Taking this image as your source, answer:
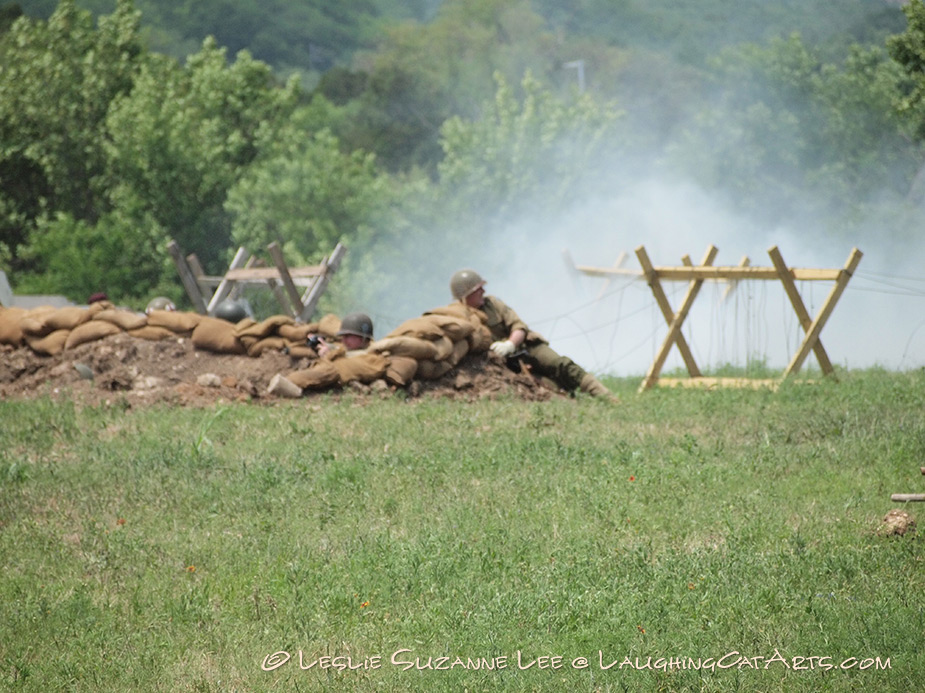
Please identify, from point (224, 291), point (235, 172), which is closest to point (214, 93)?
point (235, 172)

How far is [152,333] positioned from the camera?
47.2 ft

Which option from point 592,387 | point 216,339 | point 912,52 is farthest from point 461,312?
point 912,52

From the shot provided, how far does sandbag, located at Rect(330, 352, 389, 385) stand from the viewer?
13.0 metres

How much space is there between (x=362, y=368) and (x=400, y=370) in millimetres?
409

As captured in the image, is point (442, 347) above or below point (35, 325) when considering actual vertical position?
above

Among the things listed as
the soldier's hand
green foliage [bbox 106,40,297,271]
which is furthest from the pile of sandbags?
green foliage [bbox 106,40,297,271]

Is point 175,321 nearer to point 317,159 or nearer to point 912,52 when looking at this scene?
point 912,52

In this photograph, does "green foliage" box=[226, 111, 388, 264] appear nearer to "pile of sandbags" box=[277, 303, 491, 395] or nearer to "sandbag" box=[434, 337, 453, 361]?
"pile of sandbags" box=[277, 303, 491, 395]

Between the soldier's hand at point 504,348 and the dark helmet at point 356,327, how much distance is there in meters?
1.46

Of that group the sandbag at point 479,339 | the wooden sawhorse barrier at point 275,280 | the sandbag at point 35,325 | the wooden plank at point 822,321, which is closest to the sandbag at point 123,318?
the sandbag at point 35,325

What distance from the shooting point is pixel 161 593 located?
6816 millimetres

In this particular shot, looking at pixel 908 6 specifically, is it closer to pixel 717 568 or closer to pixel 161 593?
pixel 717 568

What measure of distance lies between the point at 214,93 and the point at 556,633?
110 feet

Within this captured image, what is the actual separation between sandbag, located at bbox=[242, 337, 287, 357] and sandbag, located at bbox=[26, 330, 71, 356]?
8.08 ft
